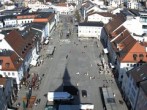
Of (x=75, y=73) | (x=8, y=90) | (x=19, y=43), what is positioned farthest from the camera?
(x=19, y=43)

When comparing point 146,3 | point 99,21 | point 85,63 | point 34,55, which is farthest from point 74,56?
point 146,3

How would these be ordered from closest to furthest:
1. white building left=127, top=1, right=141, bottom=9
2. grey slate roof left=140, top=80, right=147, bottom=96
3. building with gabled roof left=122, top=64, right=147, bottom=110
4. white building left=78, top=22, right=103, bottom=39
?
grey slate roof left=140, top=80, right=147, bottom=96 → building with gabled roof left=122, top=64, right=147, bottom=110 → white building left=78, top=22, right=103, bottom=39 → white building left=127, top=1, right=141, bottom=9

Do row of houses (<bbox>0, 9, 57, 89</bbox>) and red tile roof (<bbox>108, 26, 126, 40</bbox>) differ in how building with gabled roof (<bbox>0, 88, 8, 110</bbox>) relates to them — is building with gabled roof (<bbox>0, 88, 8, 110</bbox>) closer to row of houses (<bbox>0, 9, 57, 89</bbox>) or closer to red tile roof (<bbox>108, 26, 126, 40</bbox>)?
row of houses (<bbox>0, 9, 57, 89</bbox>)

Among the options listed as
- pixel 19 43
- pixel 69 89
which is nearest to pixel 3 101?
pixel 69 89

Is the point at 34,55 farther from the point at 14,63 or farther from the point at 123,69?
the point at 123,69

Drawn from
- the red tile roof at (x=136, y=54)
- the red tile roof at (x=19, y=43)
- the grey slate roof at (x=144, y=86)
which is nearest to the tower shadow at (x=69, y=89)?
the red tile roof at (x=19, y=43)

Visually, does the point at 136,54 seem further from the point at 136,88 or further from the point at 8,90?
the point at 8,90

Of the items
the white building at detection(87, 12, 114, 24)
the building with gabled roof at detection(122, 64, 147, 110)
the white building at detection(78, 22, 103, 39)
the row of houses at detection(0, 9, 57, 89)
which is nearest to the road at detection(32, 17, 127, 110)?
the building with gabled roof at detection(122, 64, 147, 110)
